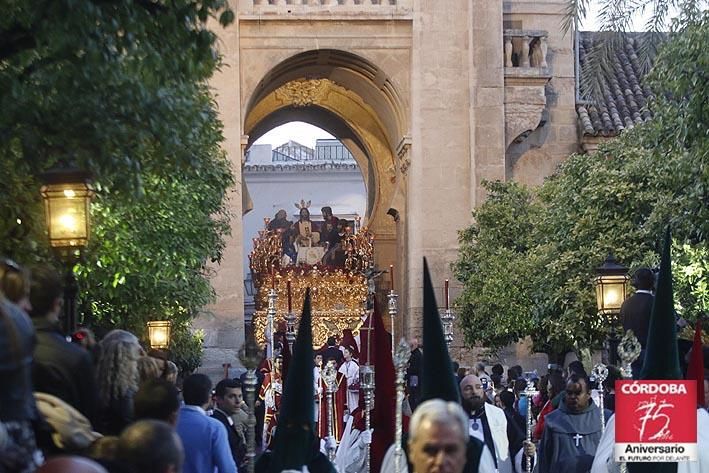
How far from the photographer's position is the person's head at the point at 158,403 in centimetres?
770

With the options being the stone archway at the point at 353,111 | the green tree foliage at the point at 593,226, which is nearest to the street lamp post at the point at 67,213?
the green tree foliage at the point at 593,226

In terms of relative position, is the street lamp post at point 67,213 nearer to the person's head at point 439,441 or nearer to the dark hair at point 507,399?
the dark hair at point 507,399

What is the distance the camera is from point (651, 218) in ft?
70.8

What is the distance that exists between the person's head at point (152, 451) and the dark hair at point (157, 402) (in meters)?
1.88

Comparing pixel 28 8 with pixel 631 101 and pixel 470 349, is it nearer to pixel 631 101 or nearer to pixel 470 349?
pixel 470 349

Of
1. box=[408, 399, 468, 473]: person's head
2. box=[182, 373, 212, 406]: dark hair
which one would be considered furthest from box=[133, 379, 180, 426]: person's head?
box=[182, 373, 212, 406]: dark hair

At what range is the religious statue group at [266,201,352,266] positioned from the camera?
148 feet

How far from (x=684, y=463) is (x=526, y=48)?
25.5 meters

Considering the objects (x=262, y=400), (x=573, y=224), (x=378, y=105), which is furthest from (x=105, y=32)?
(x=378, y=105)

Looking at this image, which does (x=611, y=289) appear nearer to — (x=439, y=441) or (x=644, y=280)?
(x=644, y=280)

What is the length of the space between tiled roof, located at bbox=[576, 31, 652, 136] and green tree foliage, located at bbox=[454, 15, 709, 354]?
3607mm

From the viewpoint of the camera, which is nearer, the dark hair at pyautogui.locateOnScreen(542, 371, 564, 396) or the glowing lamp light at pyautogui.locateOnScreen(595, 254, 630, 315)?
the dark hair at pyautogui.locateOnScreen(542, 371, 564, 396)

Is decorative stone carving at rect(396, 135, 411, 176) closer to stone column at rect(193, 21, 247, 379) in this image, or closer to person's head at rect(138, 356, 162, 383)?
stone column at rect(193, 21, 247, 379)

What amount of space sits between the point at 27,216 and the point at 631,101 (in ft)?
83.2
